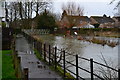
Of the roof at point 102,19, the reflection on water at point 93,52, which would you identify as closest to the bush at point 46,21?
the reflection on water at point 93,52

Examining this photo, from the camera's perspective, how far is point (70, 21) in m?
56.2

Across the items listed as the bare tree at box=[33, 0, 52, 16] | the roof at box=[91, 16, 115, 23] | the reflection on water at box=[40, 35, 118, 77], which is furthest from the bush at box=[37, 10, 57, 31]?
the roof at box=[91, 16, 115, 23]

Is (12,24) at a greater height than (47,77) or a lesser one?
greater

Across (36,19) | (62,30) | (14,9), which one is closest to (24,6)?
(14,9)

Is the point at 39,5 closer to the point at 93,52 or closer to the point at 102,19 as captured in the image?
Answer: the point at 93,52

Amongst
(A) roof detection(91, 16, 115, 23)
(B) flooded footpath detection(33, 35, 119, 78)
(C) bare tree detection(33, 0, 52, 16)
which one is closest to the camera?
(B) flooded footpath detection(33, 35, 119, 78)

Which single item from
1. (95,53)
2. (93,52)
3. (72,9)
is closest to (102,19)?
(72,9)

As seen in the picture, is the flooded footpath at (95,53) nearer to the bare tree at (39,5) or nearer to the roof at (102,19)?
the bare tree at (39,5)

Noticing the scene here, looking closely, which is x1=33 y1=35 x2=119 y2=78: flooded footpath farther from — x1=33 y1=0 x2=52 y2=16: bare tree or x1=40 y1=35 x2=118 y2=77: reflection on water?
x1=33 y1=0 x2=52 y2=16: bare tree

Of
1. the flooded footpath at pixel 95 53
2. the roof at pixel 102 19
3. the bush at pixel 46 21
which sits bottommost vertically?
the flooded footpath at pixel 95 53

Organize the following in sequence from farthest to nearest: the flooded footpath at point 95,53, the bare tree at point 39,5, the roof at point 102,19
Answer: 1. the roof at point 102,19
2. the bare tree at point 39,5
3. the flooded footpath at point 95,53

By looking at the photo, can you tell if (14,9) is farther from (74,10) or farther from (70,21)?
(74,10)

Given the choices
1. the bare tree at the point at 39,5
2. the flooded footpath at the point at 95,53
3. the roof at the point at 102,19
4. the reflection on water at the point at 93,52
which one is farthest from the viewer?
the roof at the point at 102,19

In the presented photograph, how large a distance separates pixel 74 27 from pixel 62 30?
655 centimetres
